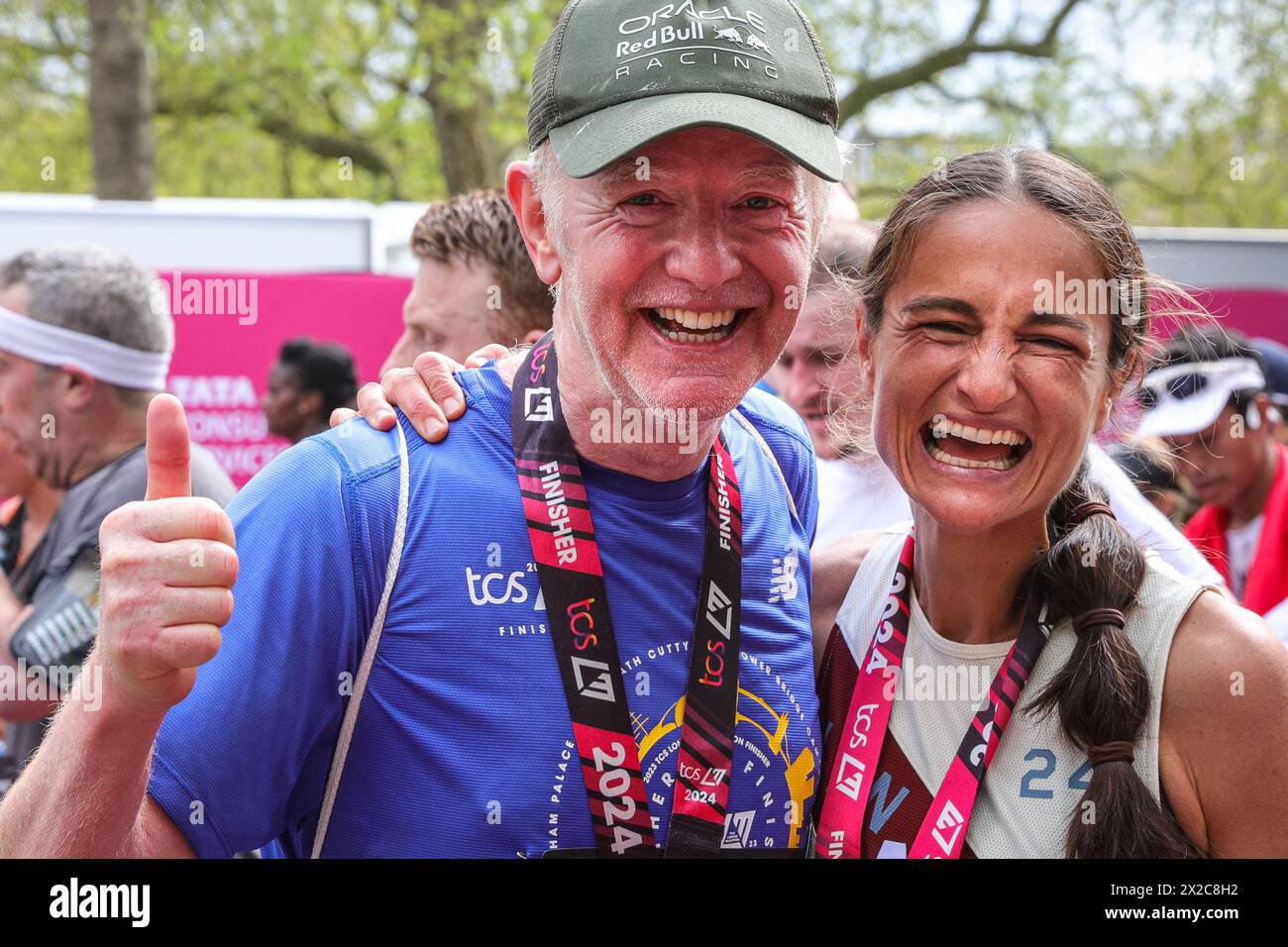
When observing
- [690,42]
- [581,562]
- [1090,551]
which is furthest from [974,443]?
[690,42]

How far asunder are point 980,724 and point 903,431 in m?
0.55

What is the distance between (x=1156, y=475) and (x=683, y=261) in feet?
10.2

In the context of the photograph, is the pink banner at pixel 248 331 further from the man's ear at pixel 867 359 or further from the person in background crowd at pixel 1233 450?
the man's ear at pixel 867 359

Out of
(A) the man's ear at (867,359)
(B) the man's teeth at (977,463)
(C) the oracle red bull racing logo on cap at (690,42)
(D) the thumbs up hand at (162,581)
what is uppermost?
(C) the oracle red bull racing logo on cap at (690,42)

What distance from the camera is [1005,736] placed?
7.23ft

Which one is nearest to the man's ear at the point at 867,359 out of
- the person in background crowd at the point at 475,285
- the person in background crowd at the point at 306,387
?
the person in background crowd at the point at 475,285

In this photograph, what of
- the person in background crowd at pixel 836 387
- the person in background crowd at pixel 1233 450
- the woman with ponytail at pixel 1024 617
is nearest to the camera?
the woman with ponytail at pixel 1024 617

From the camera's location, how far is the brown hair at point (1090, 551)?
2.02 meters

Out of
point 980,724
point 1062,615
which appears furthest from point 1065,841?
point 1062,615

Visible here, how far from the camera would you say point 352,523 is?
76.0 inches

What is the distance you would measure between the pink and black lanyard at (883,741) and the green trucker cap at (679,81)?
0.90 m

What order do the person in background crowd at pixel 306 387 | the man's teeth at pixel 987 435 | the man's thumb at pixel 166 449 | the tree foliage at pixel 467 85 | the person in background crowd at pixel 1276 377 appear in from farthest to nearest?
the tree foliage at pixel 467 85
the person in background crowd at pixel 306 387
the person in background crowd at pixel 1276 377
the man's teeth at pixel 987 435
the man's thumb at pixel 166 449

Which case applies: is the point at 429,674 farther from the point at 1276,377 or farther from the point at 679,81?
the point at 1276,377

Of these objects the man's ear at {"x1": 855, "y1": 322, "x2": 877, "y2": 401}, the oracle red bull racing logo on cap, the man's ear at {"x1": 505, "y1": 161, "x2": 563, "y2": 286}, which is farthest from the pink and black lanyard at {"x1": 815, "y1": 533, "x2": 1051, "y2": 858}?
the oracle red bull racing logo on cap
